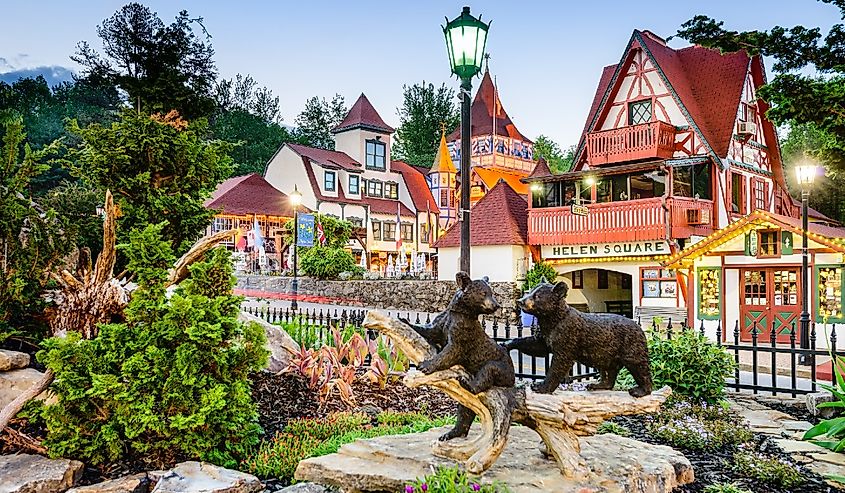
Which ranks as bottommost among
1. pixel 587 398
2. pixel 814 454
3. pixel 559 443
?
pixel 814 454

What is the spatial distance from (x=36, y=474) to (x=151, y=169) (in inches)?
145

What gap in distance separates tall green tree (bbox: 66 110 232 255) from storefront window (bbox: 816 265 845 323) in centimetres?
1614

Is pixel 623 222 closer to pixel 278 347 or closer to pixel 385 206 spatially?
pixel 278 347

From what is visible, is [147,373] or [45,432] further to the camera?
[45,432]

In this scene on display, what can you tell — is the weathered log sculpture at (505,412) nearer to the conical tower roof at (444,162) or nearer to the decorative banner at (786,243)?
the decorative banner at (786,243)

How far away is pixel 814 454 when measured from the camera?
5.64 meters

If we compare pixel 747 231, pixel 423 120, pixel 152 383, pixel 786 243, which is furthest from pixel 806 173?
pixel 423 120

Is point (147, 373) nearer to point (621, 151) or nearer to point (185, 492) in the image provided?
point (185, 492)

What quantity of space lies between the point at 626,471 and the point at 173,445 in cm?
360

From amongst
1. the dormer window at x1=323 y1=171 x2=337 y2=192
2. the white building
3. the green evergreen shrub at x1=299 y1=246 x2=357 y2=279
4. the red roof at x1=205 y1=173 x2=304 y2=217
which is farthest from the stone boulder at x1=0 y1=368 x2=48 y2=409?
the dormer window at x1=323 y1=171 x2=337 y2=192

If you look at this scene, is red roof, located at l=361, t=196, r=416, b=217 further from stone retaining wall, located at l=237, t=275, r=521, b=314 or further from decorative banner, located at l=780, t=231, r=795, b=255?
decorative banner, located at l=780, t=231, r=795, b=255

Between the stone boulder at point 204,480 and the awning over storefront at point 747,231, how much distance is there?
612 inches

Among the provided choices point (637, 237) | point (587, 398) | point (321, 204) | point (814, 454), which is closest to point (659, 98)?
point (637, 237)

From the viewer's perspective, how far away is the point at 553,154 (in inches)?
2758
